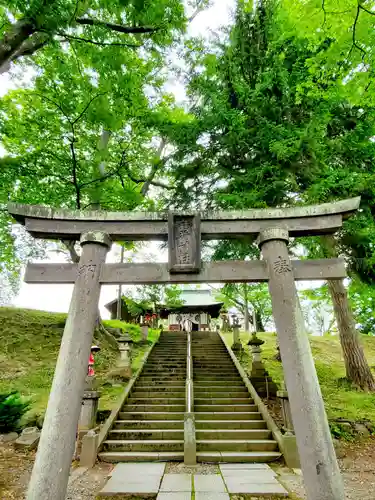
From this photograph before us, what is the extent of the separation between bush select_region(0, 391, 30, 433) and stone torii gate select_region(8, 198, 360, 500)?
4602mm

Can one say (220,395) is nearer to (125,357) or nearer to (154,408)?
(154,408)

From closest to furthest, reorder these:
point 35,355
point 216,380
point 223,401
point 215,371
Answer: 1. point 223,401
2. point 216,380
3. point 215,371
4. point 35,355

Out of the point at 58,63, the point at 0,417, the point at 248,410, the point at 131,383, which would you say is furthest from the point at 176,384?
the point at 58,63

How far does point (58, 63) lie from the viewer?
294 inches

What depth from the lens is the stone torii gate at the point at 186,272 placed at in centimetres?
311

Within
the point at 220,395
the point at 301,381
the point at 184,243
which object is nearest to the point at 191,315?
the point at 220,395

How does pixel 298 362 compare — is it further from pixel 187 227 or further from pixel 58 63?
pixel 58 63

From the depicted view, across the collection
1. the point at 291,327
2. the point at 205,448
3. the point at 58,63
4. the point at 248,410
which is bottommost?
the point at 205,448

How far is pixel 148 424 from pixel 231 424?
1.94 meters

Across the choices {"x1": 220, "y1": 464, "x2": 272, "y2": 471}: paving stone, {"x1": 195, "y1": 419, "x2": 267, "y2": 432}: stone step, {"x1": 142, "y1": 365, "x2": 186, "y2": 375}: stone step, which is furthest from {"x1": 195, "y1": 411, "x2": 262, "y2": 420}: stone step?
{"x1": 142, "y1": 365, "x2": 186, "y2": 375}: stone step

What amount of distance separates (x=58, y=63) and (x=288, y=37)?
6521mm

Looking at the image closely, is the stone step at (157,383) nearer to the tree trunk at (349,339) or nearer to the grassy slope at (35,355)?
the grassy slope at (35,355)

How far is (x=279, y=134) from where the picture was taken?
7.97 meters

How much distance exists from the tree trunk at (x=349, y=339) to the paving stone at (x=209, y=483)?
6297 mm
